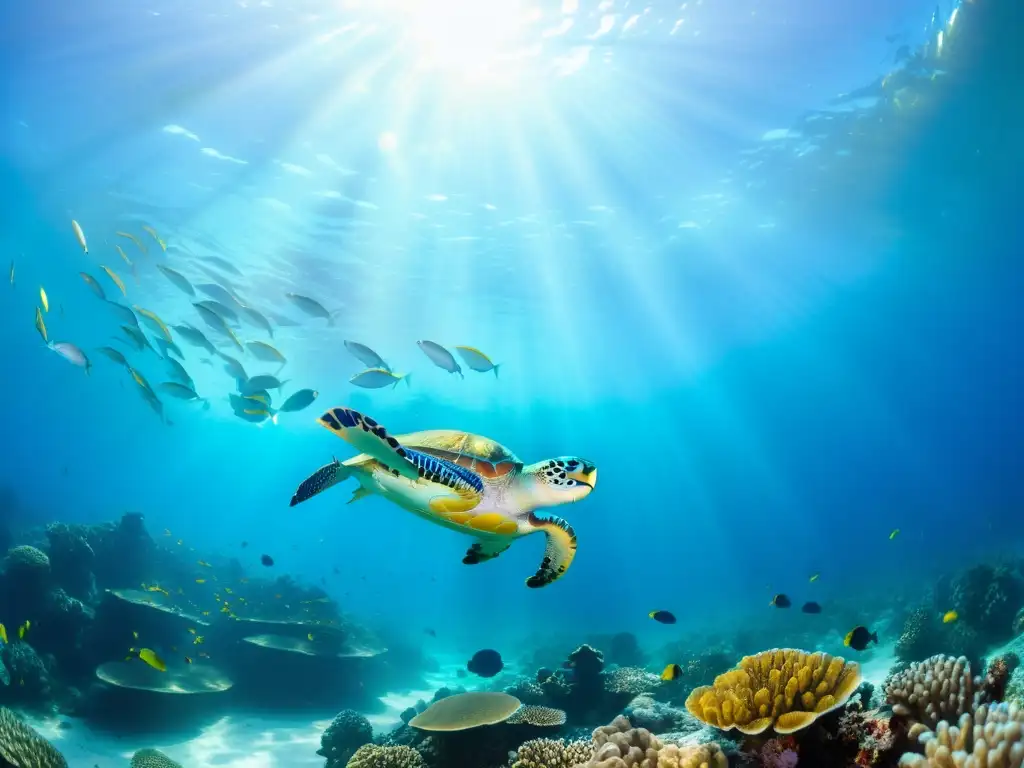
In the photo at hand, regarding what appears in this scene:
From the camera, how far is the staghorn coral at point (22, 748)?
468cm

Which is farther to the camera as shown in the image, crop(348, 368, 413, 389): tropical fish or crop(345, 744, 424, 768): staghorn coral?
crop(348, 368, 413, 389): tropical fish

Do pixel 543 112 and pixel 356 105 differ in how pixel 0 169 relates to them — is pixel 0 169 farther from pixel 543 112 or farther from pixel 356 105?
pixel 543 112

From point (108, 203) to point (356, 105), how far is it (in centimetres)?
1200

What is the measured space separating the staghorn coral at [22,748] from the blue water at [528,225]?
15640 mm

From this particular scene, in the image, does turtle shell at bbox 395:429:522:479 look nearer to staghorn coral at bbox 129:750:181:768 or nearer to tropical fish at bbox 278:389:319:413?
tropical fish at bbox 278:389:319:413

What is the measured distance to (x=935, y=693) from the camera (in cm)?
319

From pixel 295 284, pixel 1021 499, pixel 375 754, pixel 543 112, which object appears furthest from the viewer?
pixel 1021 499

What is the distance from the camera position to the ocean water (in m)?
14.7

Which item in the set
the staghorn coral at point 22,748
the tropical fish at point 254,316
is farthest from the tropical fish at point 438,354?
the staghorn coral at point 22,748

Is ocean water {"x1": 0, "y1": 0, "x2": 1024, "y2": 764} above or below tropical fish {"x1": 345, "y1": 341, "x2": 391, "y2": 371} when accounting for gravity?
above

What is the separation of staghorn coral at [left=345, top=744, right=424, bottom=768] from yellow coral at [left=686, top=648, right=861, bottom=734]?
3.81 metres

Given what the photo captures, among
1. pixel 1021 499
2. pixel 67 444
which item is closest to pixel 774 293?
pixel 1021 499

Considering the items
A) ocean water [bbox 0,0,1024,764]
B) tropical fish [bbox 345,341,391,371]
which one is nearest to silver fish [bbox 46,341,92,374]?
tropical fish [bbox 345,341,391,371]

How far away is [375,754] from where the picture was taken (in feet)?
18.8
